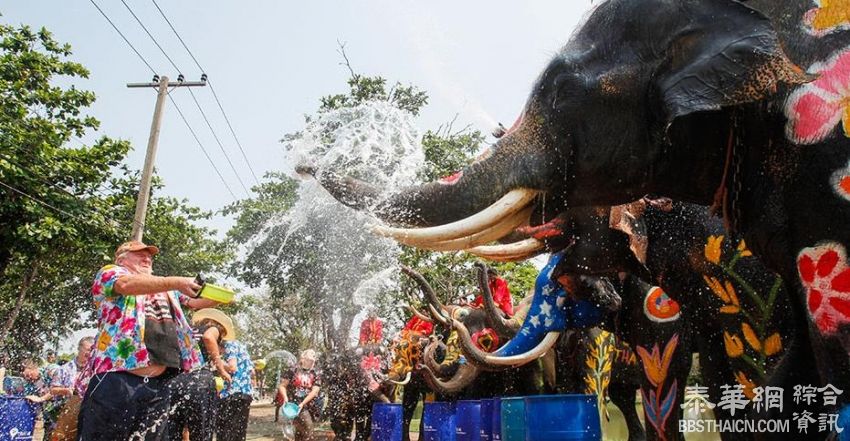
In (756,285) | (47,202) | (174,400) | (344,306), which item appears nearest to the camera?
(756,285)

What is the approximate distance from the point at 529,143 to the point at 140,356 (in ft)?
8.81

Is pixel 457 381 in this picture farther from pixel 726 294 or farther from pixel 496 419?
pixel 726 294

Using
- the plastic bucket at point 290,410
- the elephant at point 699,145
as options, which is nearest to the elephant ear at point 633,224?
the elephant at point 699,145

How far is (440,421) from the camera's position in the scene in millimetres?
7051

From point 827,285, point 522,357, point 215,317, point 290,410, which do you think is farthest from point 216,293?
point 290,410

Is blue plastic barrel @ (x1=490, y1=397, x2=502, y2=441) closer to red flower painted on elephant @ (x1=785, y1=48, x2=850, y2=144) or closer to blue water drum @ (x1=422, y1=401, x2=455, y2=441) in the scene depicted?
blue water drum @ (x1=422, y1=401, x2=455, y2=441)

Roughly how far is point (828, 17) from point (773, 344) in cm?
148

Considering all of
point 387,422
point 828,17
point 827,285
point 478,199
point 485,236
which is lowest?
point 387,422

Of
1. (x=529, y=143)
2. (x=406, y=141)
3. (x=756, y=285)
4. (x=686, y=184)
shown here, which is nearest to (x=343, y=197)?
(x=529, y=143)

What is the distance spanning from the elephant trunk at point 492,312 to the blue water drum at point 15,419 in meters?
4.43

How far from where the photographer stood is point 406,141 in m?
6.24

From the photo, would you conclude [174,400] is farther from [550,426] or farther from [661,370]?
[661,370]

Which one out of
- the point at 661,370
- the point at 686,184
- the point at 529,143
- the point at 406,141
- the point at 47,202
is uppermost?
the point at 47,202

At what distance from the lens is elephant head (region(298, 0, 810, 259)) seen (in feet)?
7.82
